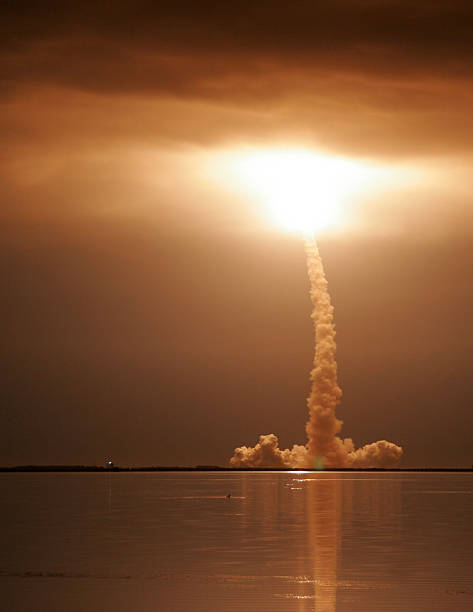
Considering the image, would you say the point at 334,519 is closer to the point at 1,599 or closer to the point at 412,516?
the point at 412,516

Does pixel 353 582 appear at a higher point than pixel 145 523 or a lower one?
lower

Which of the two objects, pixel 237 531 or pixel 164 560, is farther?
pixel 237 531

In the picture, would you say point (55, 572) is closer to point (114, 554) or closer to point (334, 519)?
point (114, 554)

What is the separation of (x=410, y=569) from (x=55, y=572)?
18.9m

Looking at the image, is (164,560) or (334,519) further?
(334,519)

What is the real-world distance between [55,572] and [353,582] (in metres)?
15.9

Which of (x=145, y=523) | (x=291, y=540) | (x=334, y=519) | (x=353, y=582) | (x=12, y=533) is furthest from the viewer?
(x=334, y=519)

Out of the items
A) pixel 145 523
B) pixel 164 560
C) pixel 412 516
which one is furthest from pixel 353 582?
pixel 412 516

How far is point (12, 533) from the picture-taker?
92.1m

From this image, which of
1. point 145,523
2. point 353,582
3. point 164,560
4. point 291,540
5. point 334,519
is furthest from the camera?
point 334,519

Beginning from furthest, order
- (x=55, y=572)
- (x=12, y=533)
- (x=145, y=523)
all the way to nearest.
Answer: (x=145, y=523) < (x=12, y=533) < (x=55, y=572)

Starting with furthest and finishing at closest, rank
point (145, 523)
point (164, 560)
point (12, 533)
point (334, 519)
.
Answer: point (334, 519), point (145, 523), point (12, 533), point (164, 560)

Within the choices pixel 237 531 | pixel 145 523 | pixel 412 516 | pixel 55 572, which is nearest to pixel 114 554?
pixel 55 572

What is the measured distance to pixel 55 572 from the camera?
62.9m
